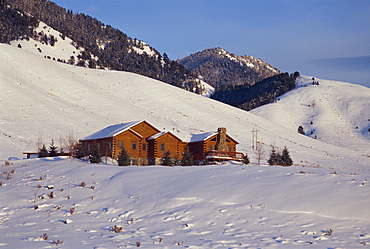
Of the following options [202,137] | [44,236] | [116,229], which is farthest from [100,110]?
[44,236]

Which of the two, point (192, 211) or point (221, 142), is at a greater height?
point (221, 142)

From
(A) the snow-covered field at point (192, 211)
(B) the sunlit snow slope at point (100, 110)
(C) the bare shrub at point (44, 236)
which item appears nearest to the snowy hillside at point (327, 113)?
(B) the sunlit snow slope at point (100, 110)

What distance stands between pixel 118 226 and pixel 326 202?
8618mm

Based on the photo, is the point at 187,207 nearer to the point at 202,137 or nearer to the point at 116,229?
the point at 116,229

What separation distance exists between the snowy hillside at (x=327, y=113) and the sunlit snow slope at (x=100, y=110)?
10.1 meters

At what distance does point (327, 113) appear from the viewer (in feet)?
493

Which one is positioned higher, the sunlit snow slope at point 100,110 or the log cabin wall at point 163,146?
the sunlit snow slope at point 100,110

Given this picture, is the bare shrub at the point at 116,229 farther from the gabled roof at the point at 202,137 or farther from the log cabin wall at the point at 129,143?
the gabled roof at the point at 202,137

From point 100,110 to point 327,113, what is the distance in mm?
95570

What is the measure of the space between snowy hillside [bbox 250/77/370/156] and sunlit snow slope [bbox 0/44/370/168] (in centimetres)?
1009

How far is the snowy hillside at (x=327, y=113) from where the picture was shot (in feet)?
408

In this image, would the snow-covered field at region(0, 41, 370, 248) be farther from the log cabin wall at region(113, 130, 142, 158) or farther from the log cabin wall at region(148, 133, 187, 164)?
the log cabin wall at region(148, 133, 187, 164)

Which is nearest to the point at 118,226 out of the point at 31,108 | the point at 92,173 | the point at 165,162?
the point at 92,173

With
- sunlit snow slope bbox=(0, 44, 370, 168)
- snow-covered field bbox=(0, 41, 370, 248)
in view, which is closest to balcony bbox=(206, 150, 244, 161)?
sunlit snow slope bbox=(0, 44, 370, 168)
